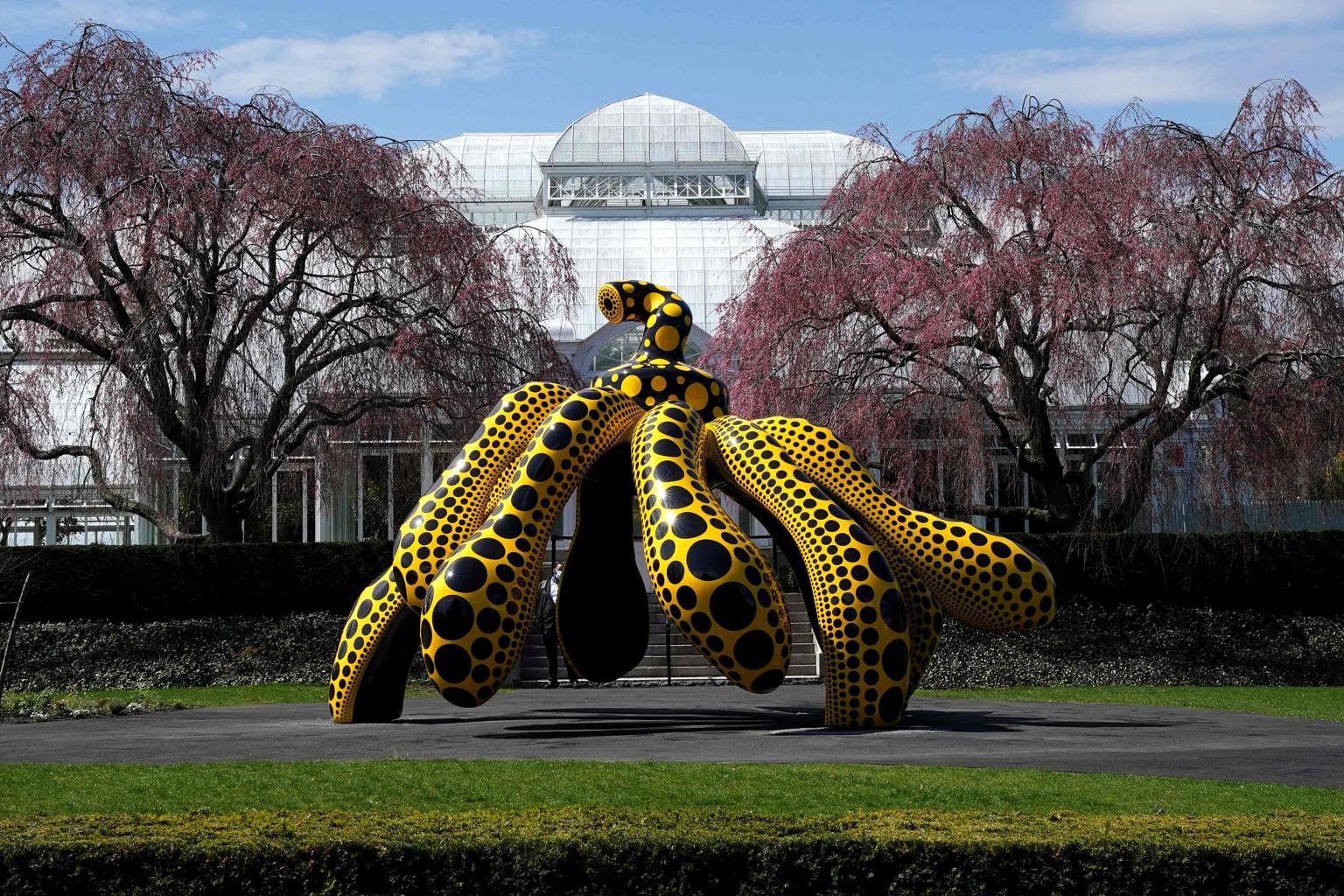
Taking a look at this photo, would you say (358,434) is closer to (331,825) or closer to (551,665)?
(551,665)

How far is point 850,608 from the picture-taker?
11711mm

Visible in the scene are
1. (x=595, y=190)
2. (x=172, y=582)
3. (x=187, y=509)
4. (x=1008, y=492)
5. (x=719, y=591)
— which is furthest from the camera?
(x=595, y=190)

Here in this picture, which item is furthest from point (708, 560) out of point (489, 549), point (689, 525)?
point (489, 549)

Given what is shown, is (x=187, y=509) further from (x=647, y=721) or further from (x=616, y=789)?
(x=616, y=789)

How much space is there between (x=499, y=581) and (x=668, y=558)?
53.8 inches

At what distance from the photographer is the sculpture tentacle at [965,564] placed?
40.8ft

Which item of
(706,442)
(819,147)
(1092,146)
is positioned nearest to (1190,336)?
(1092,146)

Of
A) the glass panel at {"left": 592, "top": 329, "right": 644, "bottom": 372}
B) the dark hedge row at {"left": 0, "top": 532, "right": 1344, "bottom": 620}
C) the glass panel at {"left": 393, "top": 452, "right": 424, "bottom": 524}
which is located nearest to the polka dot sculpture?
the dark hedge row at {"left": 0, "top": 532, "right": 1344, "bottom": 620}

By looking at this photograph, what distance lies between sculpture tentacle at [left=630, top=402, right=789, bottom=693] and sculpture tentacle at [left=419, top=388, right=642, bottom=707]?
3.38ft

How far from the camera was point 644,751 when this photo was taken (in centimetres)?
1121

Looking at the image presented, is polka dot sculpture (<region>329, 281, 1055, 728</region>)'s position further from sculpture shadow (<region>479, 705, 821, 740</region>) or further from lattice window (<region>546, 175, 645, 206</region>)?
lattice window (<region>546, 175, 645, 206</region>)

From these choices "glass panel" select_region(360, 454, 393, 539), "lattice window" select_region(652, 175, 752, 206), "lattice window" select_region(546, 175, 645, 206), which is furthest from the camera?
"lattice window" select_region(652, 175, 752, 206)

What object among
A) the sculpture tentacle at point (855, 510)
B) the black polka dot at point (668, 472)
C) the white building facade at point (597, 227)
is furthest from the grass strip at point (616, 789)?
the white building facade at point (597, 227)

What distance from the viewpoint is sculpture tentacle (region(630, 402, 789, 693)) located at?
10.8 metres
